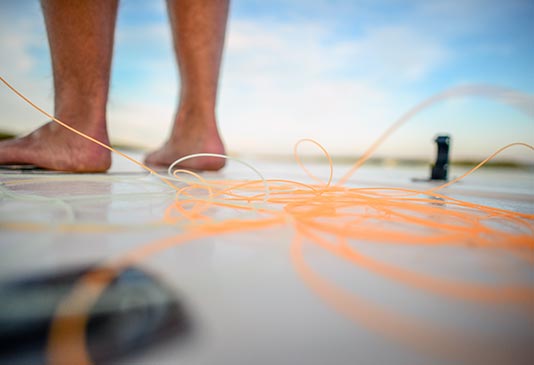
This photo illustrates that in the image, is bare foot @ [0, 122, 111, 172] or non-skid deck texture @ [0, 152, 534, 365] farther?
bare foot @ [0, 122, 111, 172]

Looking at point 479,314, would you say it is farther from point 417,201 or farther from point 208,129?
point 208,129

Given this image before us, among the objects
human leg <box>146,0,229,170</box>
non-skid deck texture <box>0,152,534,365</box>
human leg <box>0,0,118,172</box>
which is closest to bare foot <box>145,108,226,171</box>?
human leg <box>146,0,229,170</box>

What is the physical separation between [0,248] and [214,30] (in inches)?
42.8

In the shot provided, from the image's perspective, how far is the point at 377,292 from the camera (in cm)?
23

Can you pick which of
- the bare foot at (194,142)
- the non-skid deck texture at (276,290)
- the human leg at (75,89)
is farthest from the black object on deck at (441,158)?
the human leg at (75,89)

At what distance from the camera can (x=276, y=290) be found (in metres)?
0.23

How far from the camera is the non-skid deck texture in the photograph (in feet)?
0.55

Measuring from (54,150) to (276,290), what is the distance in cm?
95

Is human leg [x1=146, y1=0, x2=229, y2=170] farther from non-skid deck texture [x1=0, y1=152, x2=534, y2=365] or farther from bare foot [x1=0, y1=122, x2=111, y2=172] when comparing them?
non-skid deck texture [x1=0, y1=152, x2=534, y2=365]

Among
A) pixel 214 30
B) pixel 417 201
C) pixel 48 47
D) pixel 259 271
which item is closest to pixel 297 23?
pixel 214 30

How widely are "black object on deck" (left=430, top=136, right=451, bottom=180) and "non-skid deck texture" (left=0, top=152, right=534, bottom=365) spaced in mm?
1019

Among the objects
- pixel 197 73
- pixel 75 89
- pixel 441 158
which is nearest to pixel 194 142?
pixel 197 73

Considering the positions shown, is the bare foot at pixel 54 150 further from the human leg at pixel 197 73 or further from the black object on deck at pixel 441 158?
the black object on deck at pixel 441 158

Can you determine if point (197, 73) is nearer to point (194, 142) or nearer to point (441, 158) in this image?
point (194, 142)
